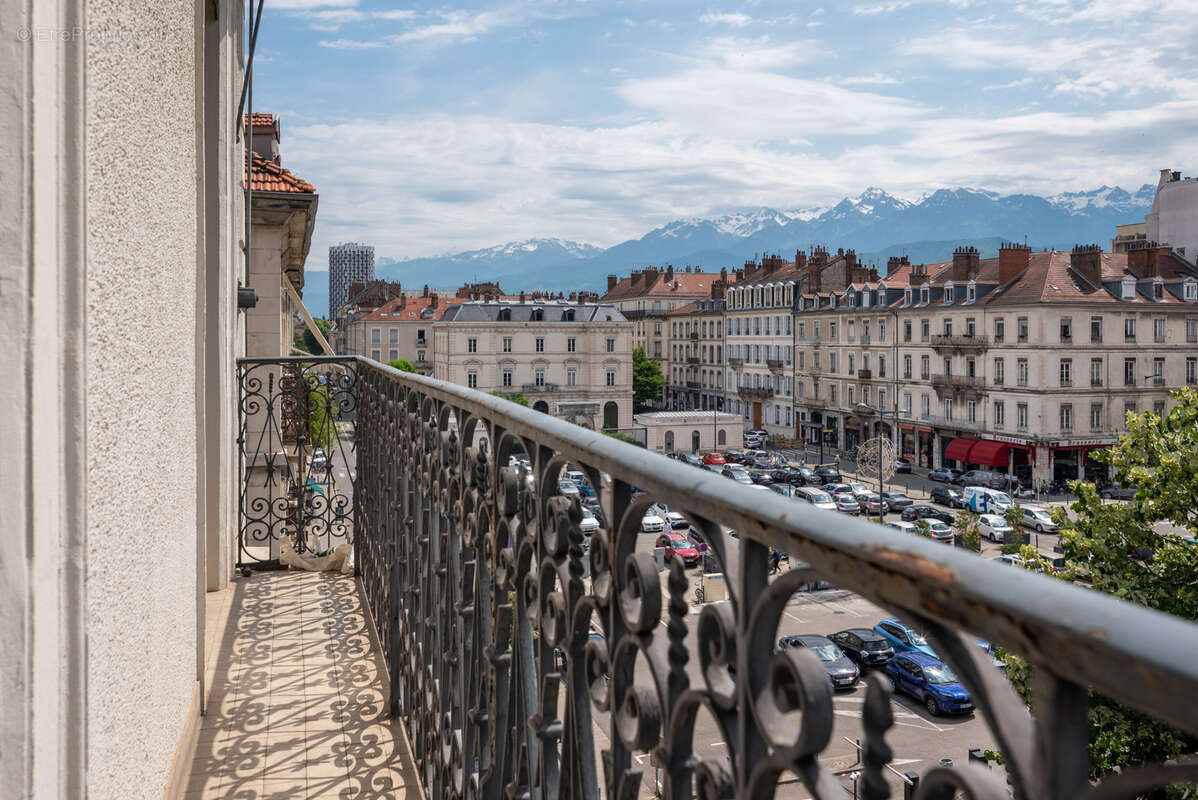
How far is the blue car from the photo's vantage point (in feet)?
38.5

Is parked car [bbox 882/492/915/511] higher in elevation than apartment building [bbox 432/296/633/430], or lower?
lower

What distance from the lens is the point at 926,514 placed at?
36406mm

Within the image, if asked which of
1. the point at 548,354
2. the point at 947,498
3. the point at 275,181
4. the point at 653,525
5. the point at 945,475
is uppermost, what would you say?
the point at 275,181

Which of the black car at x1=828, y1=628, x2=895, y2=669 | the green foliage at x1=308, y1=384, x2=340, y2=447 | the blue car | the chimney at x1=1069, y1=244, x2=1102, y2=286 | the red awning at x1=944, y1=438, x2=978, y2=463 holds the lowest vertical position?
the black car at x1=828, y1=628, x2=895, y2=669


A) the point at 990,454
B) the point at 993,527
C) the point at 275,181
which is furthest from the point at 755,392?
the point at 275,181

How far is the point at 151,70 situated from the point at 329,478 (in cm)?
445

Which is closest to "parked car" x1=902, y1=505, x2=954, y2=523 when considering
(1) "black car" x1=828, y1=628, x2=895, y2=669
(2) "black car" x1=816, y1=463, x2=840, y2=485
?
(2) "black car" x1=816, y1=463, x2=840, y2=485

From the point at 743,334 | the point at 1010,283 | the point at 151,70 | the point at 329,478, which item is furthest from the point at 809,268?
the point at 151,70

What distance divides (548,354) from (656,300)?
1033 inches

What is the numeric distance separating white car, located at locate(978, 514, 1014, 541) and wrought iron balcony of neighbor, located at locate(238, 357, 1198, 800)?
32746 mm

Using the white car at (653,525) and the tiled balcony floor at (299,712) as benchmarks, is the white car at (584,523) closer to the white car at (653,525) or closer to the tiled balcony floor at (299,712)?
the white car at (653,525)

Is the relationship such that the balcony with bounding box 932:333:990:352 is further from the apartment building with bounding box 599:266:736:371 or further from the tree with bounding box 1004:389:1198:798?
the apartment building with bounding box 599:266:736:371

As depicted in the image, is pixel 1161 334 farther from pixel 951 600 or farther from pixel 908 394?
pixel 951 600

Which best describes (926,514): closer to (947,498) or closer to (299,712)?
(947,498)
